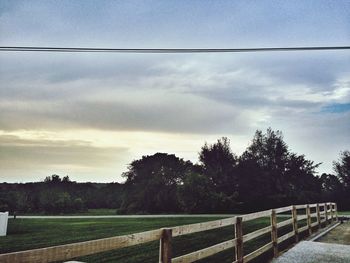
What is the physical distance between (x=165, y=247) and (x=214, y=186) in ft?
97.5

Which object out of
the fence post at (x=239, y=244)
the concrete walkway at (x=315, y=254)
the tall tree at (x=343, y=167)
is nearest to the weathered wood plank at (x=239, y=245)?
the fence post at (x=239, y=244)

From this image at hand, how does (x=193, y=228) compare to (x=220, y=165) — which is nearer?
(x=193, y=228)

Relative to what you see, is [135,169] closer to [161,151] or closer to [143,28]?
[161,151]

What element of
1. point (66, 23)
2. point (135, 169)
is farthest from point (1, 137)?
point (135, 169)

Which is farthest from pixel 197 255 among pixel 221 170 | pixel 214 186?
pixel 221 170

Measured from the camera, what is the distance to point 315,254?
24.1ft

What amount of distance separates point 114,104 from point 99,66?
4308mm

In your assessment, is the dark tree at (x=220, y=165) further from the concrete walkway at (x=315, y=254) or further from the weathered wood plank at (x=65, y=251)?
the weathered wood plank at (x=65, y=251)

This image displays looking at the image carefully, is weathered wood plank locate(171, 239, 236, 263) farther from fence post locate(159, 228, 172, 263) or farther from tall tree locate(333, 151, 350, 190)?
tall tree locate(333, 151, 350, 190)

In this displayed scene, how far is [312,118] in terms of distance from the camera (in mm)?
23344

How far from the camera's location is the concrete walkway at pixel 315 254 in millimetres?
6723

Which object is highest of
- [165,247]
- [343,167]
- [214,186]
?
[343,167]

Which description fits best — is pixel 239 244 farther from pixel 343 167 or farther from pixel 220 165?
pixel 343 167

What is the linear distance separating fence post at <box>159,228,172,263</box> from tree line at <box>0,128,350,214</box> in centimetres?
2739
